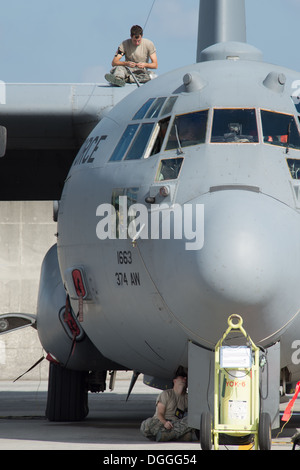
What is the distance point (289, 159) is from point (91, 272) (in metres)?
2.28

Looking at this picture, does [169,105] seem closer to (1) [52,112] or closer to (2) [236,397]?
(2) [236,397]

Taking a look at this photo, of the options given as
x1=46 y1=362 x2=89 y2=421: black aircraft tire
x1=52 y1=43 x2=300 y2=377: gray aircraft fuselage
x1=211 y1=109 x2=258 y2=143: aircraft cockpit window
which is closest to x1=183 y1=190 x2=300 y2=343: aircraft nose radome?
x1=52 y1=43 x2=300 y2=377: gray aircraft fuselage

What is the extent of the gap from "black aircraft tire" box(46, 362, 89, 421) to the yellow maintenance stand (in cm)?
447

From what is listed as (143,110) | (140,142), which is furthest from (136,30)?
(140,142)

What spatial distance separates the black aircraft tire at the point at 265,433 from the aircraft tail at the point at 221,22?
814cm

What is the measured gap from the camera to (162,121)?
8672 millimetres

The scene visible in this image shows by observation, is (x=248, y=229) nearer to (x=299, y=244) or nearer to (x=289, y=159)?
(x=299, y=244)

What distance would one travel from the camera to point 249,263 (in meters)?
6.97

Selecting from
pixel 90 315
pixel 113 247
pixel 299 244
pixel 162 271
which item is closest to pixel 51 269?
pixel 90 315

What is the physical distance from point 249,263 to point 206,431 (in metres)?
1.35

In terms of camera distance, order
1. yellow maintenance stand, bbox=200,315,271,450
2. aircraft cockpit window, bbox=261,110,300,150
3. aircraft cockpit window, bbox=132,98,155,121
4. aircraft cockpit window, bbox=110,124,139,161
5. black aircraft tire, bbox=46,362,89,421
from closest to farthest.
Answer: yellow maintenance stand, bbox=200,315,271,450 < aircraft cockpit window, bbox=261,110,300,150 < aircraft cockpit window, bbox=110,124,139,161 < aircraft cockpit window, bbox=132,98,155,121 < black aircraft tire, bbox=46,362,89,421

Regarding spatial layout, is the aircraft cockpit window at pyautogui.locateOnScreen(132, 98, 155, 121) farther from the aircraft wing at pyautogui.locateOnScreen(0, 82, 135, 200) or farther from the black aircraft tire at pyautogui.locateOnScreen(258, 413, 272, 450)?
the aircraft wing at pyautogui.locateOnScreen(0, 82, 135, 200)

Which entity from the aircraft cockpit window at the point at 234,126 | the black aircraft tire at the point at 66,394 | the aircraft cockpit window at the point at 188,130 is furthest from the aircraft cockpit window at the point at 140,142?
the black aircraft tire at the point at 66,394

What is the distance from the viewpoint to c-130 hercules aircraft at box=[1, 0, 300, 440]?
714cm
